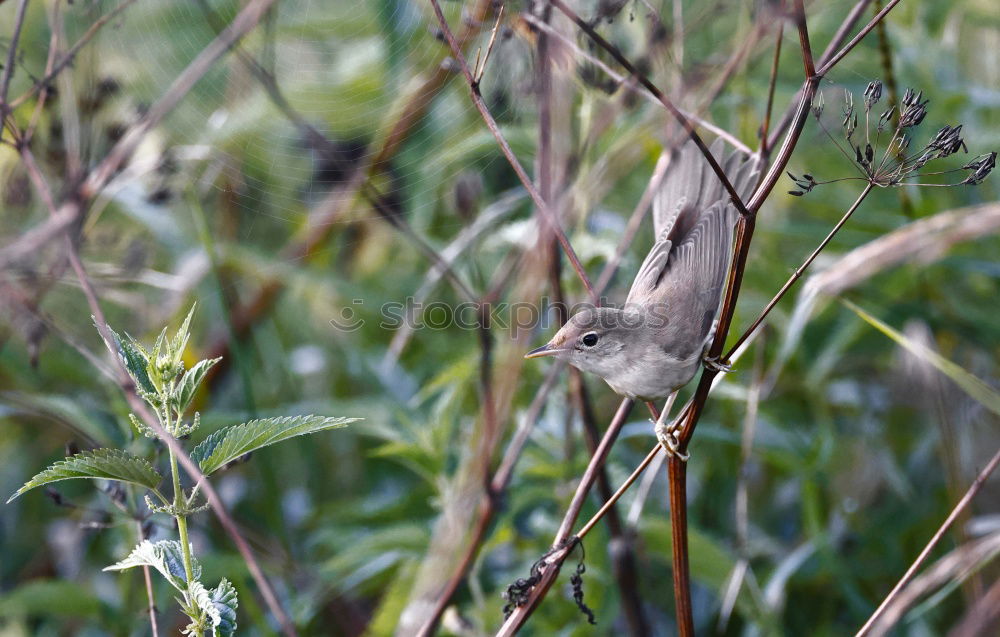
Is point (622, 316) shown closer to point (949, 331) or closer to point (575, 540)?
point (575, 540)

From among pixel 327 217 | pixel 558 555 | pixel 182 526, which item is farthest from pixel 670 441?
pixel 327 217

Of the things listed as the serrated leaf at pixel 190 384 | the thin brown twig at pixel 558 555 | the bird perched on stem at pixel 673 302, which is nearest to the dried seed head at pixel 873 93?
the bird perched on stem at pixel 673 302

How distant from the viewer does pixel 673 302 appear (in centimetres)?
174

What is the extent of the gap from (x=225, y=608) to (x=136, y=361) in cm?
34

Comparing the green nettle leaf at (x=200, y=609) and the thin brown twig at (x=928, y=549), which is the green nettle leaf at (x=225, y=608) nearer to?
the green nettle leaf at (x=200, y=609)

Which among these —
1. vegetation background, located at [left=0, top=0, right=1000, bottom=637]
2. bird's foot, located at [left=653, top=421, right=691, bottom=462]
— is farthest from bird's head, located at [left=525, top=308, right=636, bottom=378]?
bird's foot, located at [left=653, top=421, right=691, bottom=462]

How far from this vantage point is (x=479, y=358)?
208cm

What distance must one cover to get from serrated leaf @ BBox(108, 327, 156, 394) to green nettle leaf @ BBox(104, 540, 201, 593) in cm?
20

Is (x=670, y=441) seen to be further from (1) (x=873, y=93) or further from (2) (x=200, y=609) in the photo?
(2) (x=200, y=609)

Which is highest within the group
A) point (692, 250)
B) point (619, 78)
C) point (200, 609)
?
point (619, 78)

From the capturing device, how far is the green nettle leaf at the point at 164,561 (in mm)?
1051

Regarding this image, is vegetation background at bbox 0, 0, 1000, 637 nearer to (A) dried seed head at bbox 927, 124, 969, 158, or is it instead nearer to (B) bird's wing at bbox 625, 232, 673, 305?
(B) bird's wing at bbox 625, 232, 673, 305

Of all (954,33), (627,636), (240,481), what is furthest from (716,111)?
(240,481)

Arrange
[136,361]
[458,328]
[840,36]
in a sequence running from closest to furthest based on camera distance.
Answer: [136,361] < [840,36] < [458,328]
